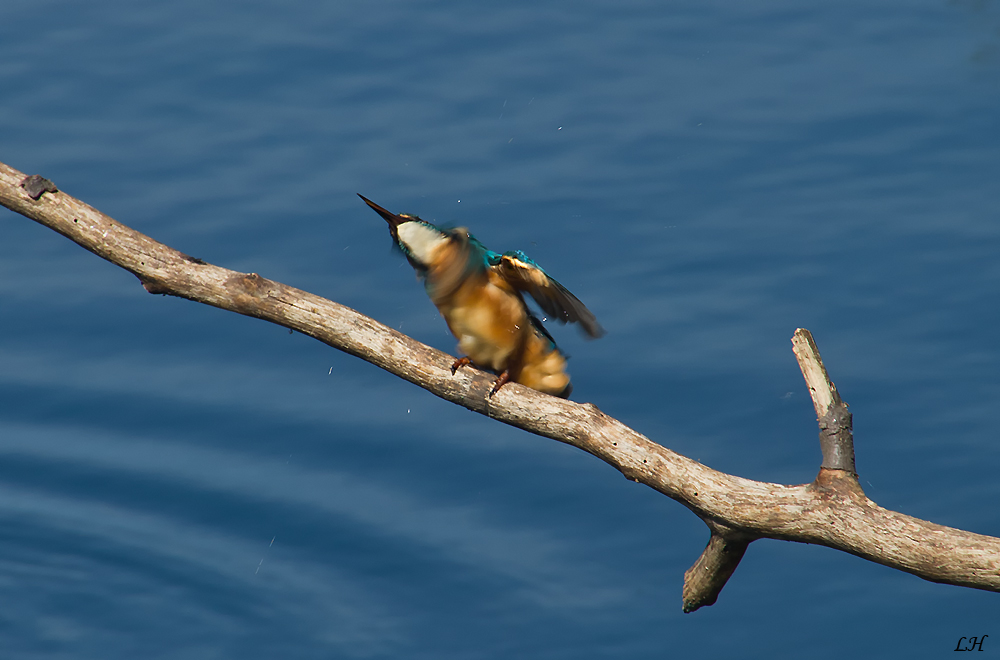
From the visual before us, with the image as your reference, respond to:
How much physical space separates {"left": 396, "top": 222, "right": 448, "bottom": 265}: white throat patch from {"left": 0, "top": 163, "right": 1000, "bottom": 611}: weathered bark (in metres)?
0.28

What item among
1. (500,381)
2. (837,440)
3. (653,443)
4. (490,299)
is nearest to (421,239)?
(490,299)

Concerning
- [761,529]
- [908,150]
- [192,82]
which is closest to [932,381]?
[908,150]

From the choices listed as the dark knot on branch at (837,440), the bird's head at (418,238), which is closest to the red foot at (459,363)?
the bird's head at (418,238)

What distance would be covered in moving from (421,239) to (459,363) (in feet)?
1.20

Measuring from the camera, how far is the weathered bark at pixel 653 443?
2639 millimetres

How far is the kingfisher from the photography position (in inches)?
128

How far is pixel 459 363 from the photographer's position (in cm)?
318

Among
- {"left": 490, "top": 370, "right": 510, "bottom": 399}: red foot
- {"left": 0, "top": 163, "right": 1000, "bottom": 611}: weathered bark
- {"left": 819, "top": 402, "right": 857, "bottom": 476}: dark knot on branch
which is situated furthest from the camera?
{"left": 490, "top": 370, "right": 510, "bottom": 399}: red foot

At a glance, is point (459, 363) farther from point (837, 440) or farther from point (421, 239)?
point (837, 440)

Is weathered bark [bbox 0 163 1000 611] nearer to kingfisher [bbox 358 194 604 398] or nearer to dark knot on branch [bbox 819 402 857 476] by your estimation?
dark knot on branch [bbox 819 402 857 476]

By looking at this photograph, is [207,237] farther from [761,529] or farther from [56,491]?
[761,529]

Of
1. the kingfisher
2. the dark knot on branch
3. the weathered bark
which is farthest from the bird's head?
the dark knot on branch

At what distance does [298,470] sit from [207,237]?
1.44 metres

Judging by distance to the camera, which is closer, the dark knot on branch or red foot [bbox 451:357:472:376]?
the dark knot on branch
